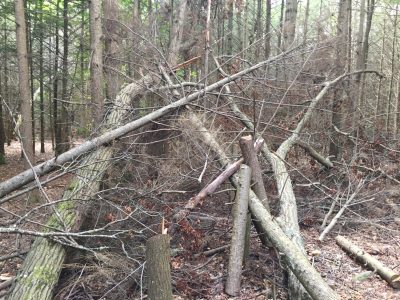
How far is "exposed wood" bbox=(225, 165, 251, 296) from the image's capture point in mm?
4180

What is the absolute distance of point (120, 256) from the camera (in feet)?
14.6

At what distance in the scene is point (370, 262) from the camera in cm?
460

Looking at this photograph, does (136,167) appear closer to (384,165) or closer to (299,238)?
(299,238)

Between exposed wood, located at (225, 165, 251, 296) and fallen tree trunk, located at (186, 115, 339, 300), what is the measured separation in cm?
23

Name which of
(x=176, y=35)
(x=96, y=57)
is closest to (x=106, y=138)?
(x=96, y=57)

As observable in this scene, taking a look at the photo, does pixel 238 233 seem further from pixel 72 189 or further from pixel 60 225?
pixel 72 189

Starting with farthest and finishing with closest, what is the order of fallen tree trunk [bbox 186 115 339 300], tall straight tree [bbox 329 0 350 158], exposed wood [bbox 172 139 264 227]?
tall straight tree [bbox 329 0 350 158] → exposed wood [bbox 172 139 264 227] → fallen tree trunk [bbox 186 115 339 300]

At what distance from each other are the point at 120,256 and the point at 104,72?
5510 millimetres

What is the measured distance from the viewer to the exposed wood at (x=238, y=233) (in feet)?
13.7

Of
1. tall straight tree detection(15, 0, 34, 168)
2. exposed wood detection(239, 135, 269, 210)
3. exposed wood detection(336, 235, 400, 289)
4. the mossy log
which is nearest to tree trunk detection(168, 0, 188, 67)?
the mossy log

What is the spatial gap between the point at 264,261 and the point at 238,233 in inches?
28.0

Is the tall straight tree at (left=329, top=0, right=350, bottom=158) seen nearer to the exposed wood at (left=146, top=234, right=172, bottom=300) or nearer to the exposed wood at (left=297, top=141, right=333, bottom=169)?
the exposed wood at (left=297, top=141, right=333, bottom=169)

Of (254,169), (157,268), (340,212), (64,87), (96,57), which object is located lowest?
(340,212)

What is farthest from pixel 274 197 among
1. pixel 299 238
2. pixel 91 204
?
pixel 91 204
